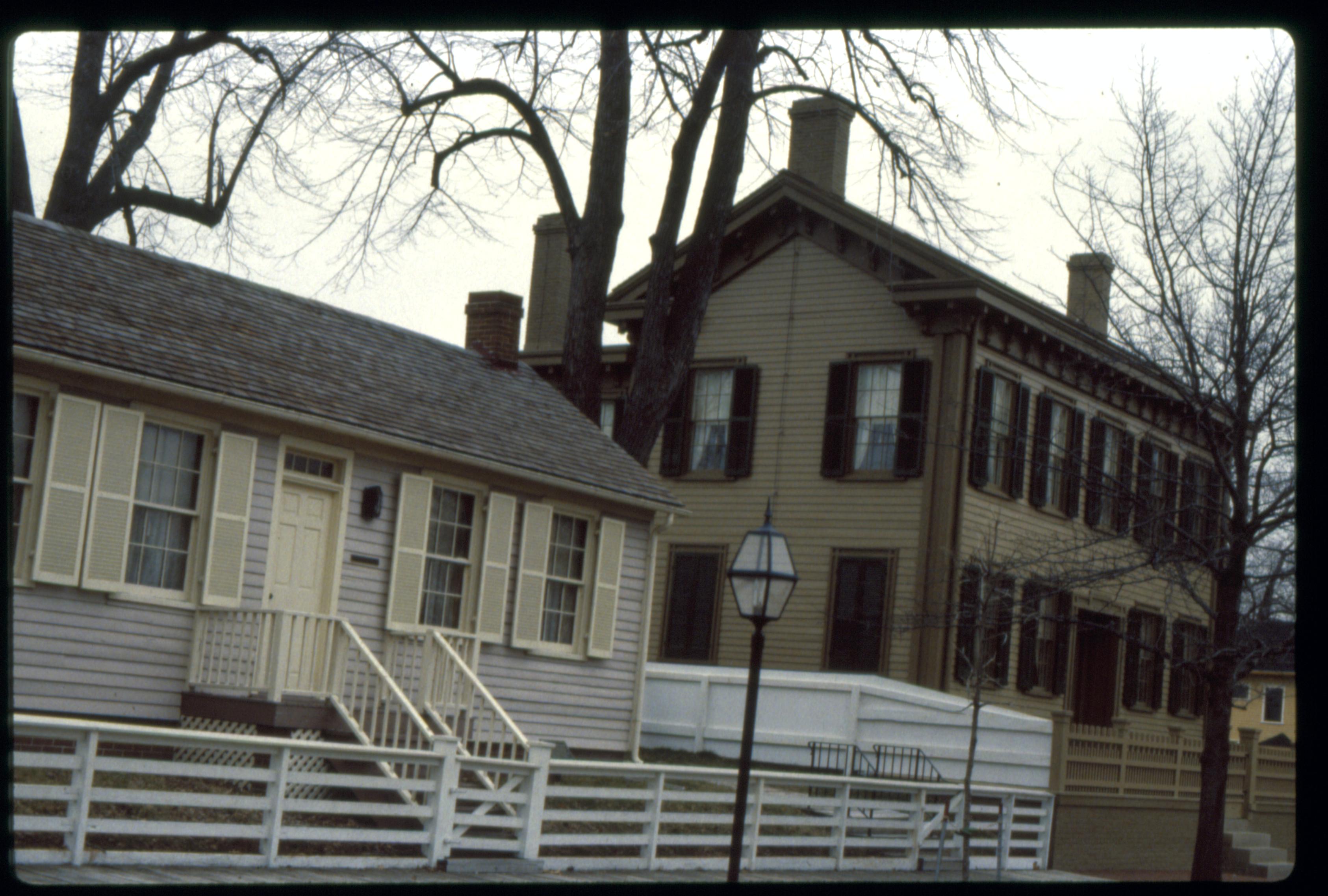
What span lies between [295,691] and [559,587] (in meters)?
4.28

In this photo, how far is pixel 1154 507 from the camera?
14289 millimetres

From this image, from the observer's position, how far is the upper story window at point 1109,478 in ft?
46.9

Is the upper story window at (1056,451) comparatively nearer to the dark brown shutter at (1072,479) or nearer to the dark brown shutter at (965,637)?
the dark brown shutter at (1072,479)

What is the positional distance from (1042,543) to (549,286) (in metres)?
10.6

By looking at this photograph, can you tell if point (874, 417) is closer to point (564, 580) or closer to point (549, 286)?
point (564, 580)

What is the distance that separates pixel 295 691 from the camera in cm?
1259

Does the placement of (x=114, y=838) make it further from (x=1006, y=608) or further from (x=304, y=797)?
(x=1006, y=608)

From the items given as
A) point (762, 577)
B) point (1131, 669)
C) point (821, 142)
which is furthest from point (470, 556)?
point (1131, 669)

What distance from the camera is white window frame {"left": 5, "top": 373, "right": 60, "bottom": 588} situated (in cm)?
1141

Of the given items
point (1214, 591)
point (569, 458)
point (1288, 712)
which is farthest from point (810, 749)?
point (1288, 712)

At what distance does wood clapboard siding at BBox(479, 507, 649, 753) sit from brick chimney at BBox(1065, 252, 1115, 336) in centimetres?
572

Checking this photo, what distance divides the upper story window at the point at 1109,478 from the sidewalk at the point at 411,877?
12.7 ft

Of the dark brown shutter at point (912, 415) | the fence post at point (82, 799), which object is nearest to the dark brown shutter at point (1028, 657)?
the dark brown shutter at point (912, 415)

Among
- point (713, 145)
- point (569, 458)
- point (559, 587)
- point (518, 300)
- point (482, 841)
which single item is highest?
point (713, 145)
